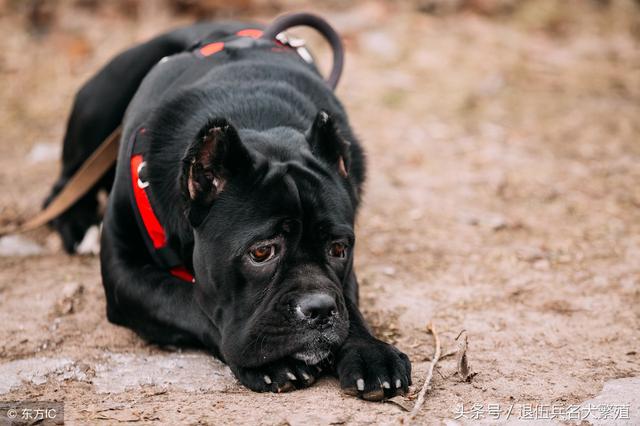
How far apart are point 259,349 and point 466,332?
1113 mm

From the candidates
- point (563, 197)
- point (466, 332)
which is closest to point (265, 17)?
point (563, 197)

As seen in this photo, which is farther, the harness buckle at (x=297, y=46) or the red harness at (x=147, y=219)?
the harness buckle at (x=297, y=46)

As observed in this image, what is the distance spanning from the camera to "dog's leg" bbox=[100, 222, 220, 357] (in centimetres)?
331

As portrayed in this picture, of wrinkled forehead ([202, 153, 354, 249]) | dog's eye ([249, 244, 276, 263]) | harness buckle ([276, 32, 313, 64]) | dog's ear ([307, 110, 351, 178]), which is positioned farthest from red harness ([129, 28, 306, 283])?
harness buckle ([276, 32, 313, 64])

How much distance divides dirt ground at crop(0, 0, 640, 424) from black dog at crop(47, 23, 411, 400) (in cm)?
14

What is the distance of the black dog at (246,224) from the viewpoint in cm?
288

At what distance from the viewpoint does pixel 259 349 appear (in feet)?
9.46

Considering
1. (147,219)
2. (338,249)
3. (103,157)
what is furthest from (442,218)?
(147,219)

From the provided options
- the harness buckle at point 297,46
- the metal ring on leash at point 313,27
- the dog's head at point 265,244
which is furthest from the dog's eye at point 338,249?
the harness buckle at point 297,46

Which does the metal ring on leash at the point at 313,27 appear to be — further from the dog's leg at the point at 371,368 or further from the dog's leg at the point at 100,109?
the dog's leg at the point at 371,368

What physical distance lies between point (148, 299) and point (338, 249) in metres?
0.91

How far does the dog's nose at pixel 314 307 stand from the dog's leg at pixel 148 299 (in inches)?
21.1

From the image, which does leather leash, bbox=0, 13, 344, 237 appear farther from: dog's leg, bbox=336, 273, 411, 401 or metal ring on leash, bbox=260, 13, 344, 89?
dog's leg, bbox=336, 273, 411, 401

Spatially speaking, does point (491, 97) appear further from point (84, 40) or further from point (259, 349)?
point (259, 349)
